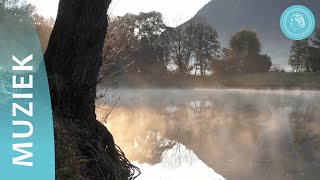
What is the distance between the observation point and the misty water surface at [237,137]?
715cm

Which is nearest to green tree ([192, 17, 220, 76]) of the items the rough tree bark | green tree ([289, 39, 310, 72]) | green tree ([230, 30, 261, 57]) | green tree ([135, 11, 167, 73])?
green tree ([230, 30, 261, 57])

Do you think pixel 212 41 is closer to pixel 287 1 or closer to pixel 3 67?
pixel 3 67

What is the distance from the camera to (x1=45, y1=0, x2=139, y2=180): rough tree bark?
465 cm

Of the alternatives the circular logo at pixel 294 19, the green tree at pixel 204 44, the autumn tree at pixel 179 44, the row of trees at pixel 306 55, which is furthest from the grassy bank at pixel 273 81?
the circular logo at pixel 294 19

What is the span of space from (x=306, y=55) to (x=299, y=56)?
1.19 m

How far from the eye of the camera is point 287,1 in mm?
155000

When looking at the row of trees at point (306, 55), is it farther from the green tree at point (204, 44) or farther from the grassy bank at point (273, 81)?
the green tree at point (204, 44)

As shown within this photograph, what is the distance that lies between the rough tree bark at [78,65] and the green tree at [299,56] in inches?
1458

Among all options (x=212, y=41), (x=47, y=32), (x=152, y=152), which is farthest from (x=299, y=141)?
(x=212, y=41)

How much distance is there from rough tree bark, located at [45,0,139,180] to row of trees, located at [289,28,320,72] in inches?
1402

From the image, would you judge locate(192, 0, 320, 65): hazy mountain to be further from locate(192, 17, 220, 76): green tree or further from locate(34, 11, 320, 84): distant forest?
locate(34, 11, 320, 84): distant forest

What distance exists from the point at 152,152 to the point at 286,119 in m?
5.78

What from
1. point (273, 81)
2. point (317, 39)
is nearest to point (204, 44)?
point (317, 39)

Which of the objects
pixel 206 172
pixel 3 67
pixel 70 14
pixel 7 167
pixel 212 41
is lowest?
pixel 206 172
